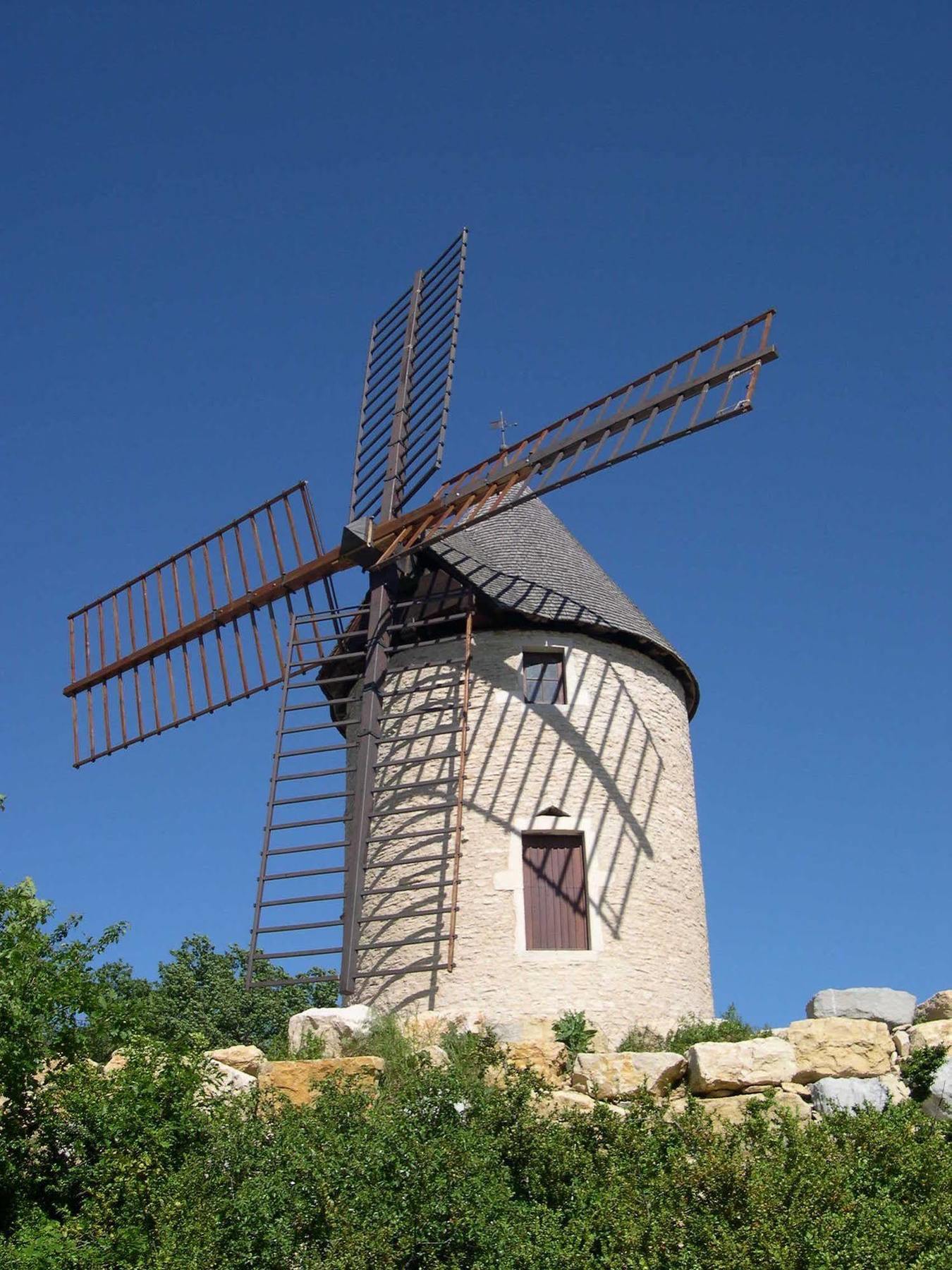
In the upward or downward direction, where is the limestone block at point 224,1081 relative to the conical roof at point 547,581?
downward

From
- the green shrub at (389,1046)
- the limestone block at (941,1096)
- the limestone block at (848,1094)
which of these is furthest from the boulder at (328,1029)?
the limestone block at (941,1096)

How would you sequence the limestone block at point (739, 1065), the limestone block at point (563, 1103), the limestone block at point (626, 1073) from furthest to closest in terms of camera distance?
the limestone block at point (626, 1073)
the limestone block at point (739, 1065)
the limestone block at point (563, 1103)

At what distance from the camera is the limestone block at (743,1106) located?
11.8 m

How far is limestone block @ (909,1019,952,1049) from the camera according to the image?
40.9 feet

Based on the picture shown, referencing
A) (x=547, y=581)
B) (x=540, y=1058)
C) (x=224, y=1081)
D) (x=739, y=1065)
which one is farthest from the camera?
(x=547, y=581)

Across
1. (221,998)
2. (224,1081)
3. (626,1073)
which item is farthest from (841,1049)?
(221,998)

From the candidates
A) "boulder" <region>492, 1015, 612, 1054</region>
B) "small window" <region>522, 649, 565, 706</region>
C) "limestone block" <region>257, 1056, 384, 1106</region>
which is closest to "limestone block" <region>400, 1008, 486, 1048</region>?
"boulder" <region>492, 1015, 612, 1054</region>

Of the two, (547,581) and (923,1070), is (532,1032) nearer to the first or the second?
(923,1070)

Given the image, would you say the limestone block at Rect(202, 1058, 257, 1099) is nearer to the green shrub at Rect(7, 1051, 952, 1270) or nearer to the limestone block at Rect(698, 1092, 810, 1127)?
the green shrub at Rect(7, 1051, 952, 1270)

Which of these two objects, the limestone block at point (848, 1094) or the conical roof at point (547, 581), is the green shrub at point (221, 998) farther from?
the limestone block at point (848, 1094)

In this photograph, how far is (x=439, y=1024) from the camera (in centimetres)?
1372

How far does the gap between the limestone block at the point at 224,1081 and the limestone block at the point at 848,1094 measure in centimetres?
478

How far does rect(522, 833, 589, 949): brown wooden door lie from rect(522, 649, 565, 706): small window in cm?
153

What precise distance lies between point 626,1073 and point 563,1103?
676mm
